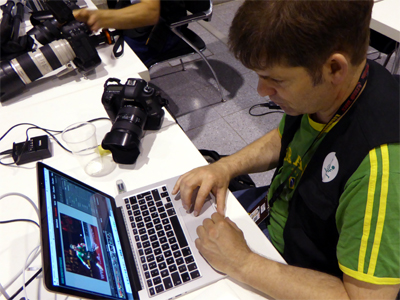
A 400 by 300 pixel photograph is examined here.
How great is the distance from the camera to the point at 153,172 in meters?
0.96

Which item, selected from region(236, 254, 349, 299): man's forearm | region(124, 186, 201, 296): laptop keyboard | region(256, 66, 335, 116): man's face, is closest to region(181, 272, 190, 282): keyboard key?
region(124, 186, 201, 296): laptop keyboard

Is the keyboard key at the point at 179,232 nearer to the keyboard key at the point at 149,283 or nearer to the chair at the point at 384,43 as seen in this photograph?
the keyboard key at the point at 149,283

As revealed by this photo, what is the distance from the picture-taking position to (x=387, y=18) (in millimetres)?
1517

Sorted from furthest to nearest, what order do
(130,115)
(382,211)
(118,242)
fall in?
(130,115) < (118,242) < (382,211)

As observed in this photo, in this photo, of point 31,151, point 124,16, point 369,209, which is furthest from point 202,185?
point 124,16

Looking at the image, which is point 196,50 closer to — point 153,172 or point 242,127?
point 242,127

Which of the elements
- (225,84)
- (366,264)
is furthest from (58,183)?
(225,84)

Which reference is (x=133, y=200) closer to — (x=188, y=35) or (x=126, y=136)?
(x=126, y=136)

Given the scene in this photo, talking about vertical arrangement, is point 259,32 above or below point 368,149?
above

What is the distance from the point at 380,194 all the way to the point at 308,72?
0.27 metres

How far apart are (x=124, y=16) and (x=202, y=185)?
1178 mm

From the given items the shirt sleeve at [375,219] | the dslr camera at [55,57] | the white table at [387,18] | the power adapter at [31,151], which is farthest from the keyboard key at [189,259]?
the white table at [387,18]

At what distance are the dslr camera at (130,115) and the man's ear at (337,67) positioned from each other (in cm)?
60

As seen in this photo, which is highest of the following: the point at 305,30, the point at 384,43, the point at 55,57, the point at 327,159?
the point at 305,30
